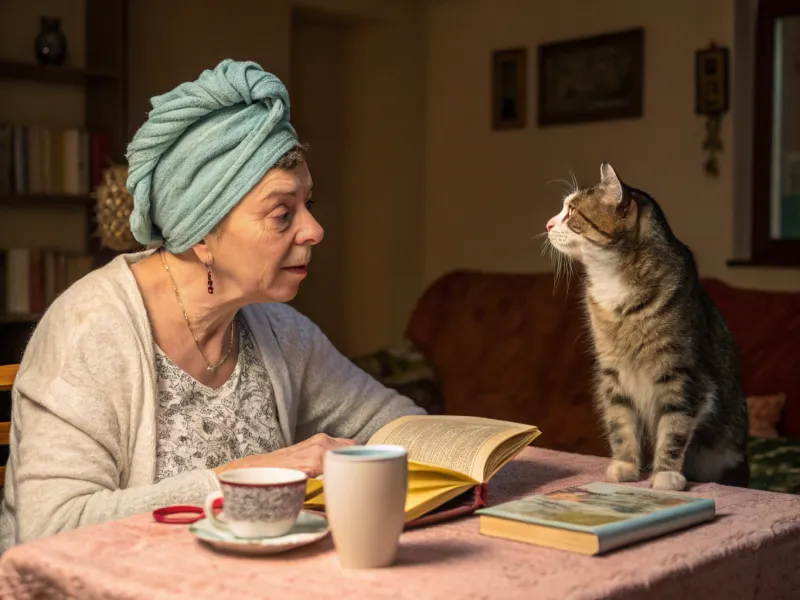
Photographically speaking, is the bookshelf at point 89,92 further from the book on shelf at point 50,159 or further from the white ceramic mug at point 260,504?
the white ceramic mug at point 260,504

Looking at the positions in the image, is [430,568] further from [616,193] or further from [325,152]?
[325,152]

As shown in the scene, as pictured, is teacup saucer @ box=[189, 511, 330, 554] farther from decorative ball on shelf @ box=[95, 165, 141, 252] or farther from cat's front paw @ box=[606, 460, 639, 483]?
decorative ball on shelf @ box=[95, 165, 141, 252]

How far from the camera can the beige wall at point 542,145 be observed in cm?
461

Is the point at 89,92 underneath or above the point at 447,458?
above

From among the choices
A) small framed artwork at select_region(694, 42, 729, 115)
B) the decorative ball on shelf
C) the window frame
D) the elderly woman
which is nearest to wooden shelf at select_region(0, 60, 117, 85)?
the decorative ball on shelf

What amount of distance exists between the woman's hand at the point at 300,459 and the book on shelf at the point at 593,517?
0.23m

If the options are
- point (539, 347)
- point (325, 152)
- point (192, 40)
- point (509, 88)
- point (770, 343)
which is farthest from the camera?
point (325, 152)

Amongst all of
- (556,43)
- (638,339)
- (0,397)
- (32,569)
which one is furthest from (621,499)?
(556,43)

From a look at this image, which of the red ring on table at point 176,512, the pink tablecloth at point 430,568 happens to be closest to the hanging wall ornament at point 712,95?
the pink tablecloth at point 430,568

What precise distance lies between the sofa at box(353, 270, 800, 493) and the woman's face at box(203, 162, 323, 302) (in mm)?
2432

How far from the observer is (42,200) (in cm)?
436

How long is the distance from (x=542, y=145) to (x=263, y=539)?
14.5ft

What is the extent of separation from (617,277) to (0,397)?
8.00 ft

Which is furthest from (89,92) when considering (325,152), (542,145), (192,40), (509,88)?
(542,145)
